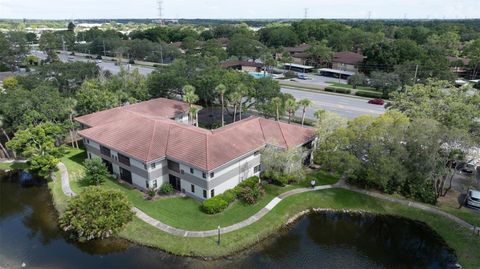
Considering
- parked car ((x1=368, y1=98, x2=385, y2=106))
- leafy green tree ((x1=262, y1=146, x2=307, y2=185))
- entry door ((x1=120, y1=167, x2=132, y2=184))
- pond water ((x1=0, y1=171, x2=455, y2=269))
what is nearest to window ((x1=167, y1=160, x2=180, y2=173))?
entry door ((x1=120, y1=167, x2=132, y2=184))

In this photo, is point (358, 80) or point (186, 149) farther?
point (358, 80)

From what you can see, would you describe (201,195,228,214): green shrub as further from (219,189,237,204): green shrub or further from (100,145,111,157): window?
(100,145,111,157): window

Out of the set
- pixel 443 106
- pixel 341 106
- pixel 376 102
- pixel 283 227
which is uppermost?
pixel 443 106

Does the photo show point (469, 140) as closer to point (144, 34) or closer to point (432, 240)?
→ point (432, 240)

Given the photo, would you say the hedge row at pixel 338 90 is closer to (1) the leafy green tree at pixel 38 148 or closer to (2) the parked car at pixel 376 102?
(2) the parked car at pixel 376 102

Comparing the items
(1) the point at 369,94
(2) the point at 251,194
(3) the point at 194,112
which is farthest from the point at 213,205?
(1) the point at 369,94

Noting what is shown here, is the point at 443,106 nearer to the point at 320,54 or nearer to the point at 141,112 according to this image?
the point at 141,112

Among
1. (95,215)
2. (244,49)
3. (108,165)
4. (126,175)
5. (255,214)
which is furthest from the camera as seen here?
(244,49)
